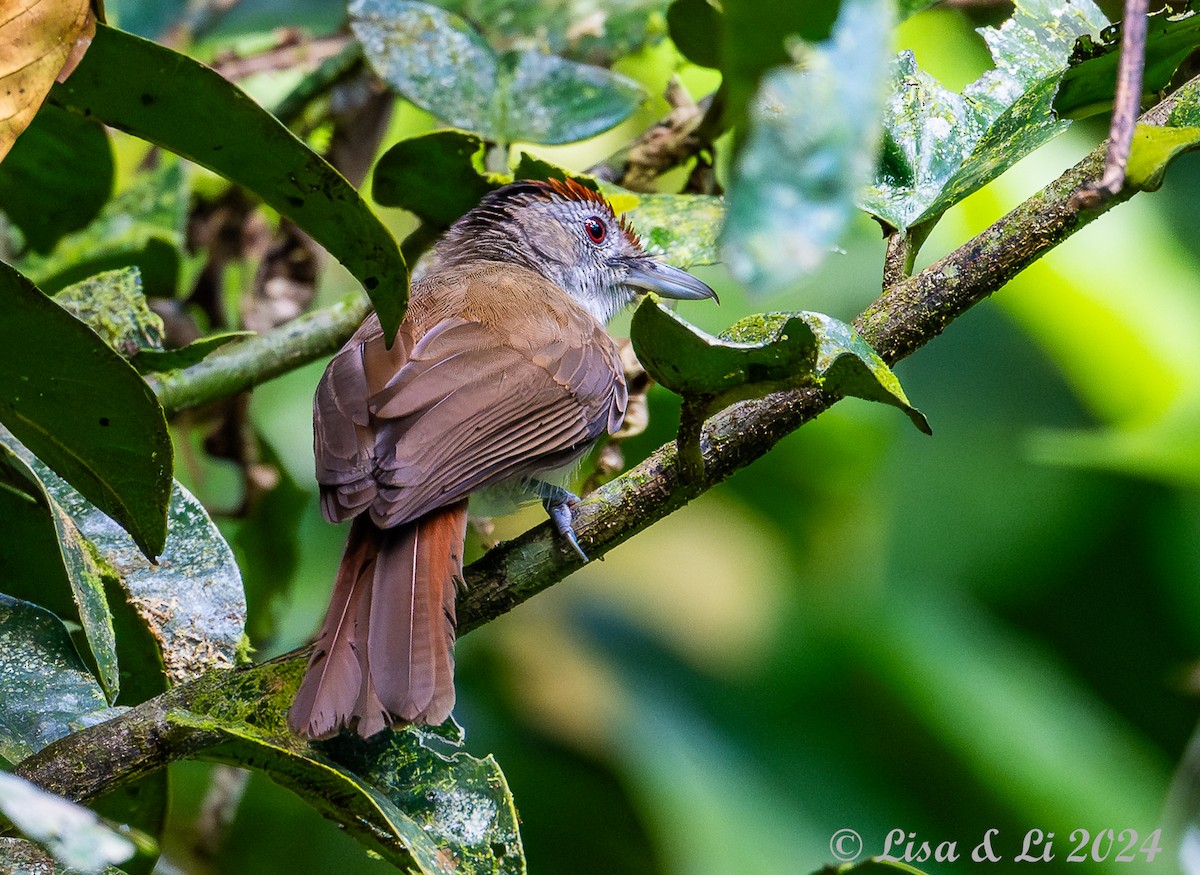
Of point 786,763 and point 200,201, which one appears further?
point 786,763

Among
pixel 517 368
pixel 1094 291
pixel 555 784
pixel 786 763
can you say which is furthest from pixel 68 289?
pixel 1094 291

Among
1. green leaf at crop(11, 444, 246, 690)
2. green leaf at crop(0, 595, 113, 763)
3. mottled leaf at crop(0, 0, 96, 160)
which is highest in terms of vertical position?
mottled leaf at crop(0, 0, 96, 160)

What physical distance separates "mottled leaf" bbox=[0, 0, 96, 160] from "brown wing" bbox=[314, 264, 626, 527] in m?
0.88

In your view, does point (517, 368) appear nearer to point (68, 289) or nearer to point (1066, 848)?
point (68, 289)

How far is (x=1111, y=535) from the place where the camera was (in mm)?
A: 4445

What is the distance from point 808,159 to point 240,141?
834 mm

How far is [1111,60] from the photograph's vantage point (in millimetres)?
1784

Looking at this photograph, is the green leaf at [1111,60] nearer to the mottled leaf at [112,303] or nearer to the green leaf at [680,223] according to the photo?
the green leaf at [680,223]

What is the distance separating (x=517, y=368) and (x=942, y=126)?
0.91 meters

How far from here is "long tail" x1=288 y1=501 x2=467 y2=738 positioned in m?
1.62

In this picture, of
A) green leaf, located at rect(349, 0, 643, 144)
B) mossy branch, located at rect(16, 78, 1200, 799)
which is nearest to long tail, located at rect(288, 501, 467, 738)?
mossy branch, located at rect(16, 78, 1200, 799)

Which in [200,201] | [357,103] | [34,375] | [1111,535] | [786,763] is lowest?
[786,763]

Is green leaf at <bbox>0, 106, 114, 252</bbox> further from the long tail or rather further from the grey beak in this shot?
the grey beak

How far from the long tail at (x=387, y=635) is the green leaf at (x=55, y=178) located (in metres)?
1.07
